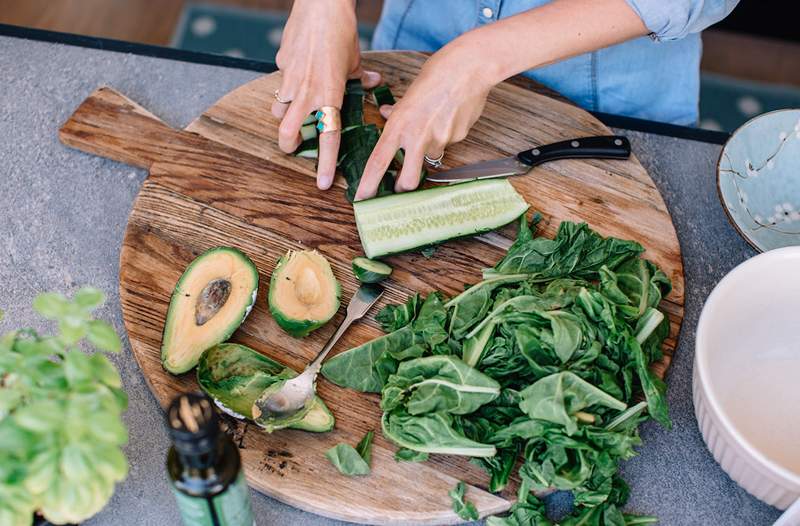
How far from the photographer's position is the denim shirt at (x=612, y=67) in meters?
1.94

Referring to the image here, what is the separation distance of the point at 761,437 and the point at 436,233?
72 centimetres

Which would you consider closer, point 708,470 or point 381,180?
point 708,470

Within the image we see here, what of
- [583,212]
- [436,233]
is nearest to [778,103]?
[583,212]

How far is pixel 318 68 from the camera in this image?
176 cm

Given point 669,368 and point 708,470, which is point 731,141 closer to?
point 669,368

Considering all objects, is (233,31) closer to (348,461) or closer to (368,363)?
(368,363)

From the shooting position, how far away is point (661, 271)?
1.61 meters

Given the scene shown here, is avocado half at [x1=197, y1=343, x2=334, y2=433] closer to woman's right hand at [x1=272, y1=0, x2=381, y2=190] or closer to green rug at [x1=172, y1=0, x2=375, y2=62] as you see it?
woman's right hand at [x1=272, y1=0, x2=381, y2=190]

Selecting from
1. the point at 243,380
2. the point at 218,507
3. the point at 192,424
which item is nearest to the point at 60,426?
the point at 192,424

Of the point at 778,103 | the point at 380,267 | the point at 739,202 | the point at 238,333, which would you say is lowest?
the point at 778,103

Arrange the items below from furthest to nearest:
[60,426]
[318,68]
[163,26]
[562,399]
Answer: [163,26], [318,68], [562,399], [60,426]

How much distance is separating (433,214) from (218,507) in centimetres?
81

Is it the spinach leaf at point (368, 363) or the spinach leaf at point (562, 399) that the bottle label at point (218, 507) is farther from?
the spinach leaf at point (562, 399)

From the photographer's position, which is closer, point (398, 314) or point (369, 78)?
point (398, 314)
